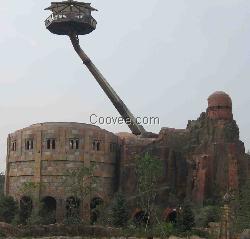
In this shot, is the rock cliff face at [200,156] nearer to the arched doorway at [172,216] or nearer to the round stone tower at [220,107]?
the round stone tower at [220,107]

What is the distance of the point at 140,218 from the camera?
179ft

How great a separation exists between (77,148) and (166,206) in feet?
35.1

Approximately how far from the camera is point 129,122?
216ft

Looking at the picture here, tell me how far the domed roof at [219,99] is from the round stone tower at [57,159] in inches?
441

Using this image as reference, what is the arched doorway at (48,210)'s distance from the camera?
53.3 meters

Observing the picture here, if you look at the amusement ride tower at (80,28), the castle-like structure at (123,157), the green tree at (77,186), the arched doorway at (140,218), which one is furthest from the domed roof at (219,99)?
the green tree at (77,186)

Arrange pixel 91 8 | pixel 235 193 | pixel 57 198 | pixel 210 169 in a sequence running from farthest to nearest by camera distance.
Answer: pixel 91 8
pixel 57 198
pixel 210 169
pixel 235 193

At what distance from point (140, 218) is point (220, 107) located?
12994 mm

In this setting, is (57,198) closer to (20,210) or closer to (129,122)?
(20,210)

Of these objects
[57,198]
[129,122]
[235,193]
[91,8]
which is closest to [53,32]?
[91,8]

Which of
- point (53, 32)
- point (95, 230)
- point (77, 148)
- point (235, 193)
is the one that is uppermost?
point (53, 32)

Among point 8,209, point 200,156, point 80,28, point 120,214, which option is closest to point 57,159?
point 8,209

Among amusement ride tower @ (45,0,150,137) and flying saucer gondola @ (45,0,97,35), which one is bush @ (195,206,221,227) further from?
flying saucer gondola @ (45,0,97,35)

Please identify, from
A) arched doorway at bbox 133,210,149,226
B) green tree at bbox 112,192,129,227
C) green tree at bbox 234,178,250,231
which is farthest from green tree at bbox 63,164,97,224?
green tree at bbox 234,178,250,231
